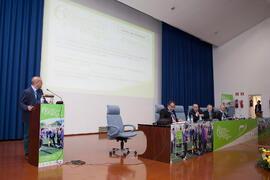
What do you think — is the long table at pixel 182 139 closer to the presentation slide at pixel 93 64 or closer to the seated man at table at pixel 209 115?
the seated man at table at pixel 209 115

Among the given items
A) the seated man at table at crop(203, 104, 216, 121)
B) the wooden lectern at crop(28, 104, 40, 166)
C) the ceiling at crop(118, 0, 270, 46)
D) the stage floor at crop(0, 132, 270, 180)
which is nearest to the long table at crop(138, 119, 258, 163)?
the stage floor at crop(0, 132, 270, 180)

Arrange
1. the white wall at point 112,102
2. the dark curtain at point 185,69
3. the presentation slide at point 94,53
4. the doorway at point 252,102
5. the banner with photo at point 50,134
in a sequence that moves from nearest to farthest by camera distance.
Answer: the banner with photo at point 50,134, the presentation slide at point 94,53, the white wall at point 112,102, the dark curtain at point 185,69, the doorway at point 252,102

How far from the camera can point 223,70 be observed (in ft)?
37.8

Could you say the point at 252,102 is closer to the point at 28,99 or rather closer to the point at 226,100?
the point at 226,100

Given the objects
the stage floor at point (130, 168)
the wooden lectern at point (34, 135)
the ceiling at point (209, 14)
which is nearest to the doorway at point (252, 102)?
the ceiling at point (209, 14)

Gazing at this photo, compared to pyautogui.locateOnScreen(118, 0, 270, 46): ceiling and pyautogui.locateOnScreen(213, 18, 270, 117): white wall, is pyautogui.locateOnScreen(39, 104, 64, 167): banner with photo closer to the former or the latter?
pyautogui.locateOnScreen(118, 0, 270, 46): ceiling

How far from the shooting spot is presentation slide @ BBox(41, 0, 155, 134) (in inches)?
239

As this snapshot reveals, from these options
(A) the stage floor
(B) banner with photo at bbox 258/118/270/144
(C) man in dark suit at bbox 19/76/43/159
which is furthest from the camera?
(B) banner with photo at bbox 258/118/270/144

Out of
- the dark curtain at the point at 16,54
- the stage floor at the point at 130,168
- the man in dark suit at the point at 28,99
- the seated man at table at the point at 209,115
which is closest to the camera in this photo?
the stage floor at the point at 130,168

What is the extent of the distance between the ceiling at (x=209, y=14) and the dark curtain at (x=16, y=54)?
2.86 m

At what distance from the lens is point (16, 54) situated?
17.6 feet

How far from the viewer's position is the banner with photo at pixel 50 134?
294 centimetres

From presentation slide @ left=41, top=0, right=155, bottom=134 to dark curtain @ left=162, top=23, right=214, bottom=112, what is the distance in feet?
3.68

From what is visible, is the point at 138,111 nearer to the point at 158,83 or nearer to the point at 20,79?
the point at 158,83
